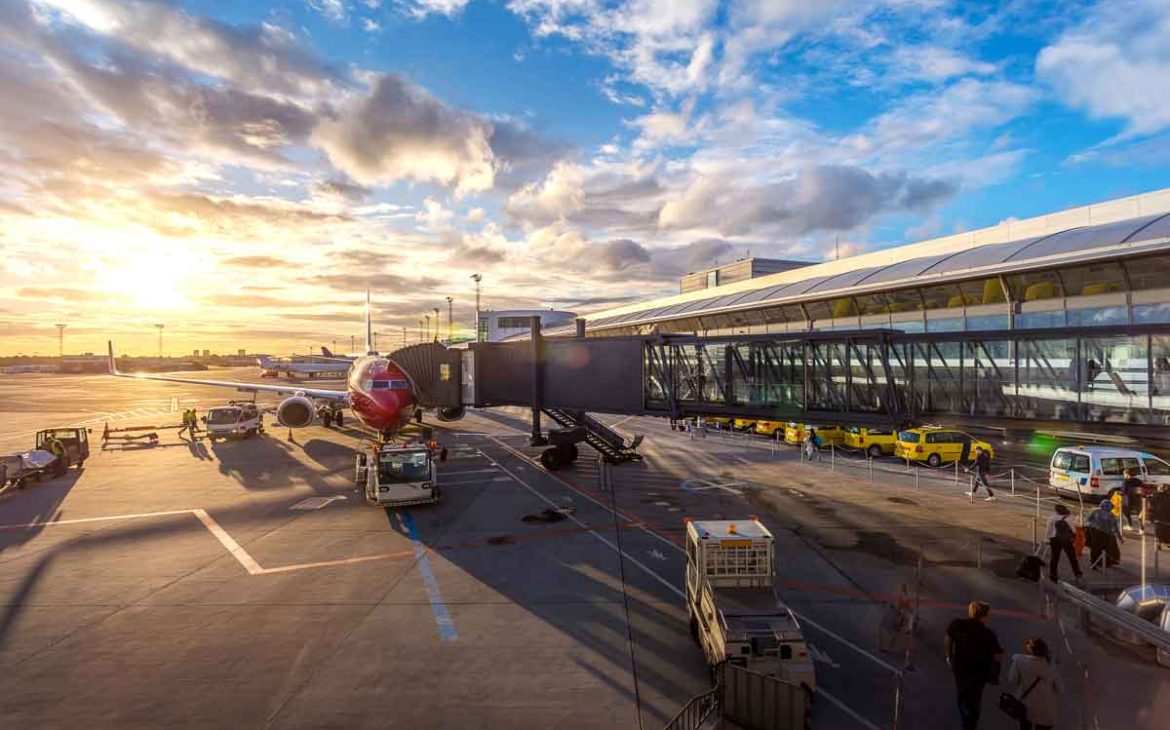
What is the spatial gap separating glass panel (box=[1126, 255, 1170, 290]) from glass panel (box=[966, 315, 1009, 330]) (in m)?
5.57

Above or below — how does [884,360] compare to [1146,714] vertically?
above

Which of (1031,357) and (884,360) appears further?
(884,360)

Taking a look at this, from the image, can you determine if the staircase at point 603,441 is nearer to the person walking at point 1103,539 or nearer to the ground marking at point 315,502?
the ground marking at point 315,502

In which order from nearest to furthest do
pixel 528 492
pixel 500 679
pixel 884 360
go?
pixel 500 679 < pixel 884 360 < pixel 528 492

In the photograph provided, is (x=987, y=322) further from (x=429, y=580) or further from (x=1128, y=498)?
(x=429, y=580)

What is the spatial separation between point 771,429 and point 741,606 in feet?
108

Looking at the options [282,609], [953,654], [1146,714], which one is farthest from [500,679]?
[1146,714]

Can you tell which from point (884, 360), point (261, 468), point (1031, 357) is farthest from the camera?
point (261, 468)

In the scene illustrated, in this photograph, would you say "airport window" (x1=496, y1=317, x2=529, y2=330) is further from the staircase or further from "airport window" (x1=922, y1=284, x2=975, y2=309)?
"airport window" (x1=922, y1=284, x2=975, y2=309)

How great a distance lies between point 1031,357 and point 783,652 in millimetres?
13018

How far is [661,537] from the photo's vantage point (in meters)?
18.8

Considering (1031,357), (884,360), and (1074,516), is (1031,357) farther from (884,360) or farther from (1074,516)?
(1074,516)

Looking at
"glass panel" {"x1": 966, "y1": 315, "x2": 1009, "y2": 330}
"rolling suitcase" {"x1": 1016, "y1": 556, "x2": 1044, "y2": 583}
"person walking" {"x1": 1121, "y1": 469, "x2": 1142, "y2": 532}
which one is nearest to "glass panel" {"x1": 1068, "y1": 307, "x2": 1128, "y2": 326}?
"glass panel" {"x1": 966, "y1": 315, "x2": 1009, "y2": 330}

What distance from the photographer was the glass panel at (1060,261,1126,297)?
79.2 ft
